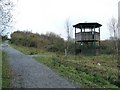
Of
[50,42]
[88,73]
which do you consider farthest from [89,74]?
[50,42]

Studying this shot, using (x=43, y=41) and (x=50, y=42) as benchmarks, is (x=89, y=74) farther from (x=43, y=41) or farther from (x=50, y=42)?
(x=43, y=41)

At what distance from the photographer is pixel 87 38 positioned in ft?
123

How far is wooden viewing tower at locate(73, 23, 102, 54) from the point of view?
37.3 metres

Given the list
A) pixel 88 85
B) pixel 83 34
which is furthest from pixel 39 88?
pixel 83 34

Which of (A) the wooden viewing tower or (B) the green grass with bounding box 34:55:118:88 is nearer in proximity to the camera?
(B) the green grass with bounding box 34:55:118:88

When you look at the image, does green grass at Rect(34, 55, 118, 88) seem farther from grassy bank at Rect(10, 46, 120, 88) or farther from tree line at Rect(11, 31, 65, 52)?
tree line at Rect(11, 31, 65, 52)

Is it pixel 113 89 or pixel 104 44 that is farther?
pixel 104 44

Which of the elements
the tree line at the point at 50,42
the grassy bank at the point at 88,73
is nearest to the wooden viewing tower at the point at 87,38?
the tree line at the point at 50,42

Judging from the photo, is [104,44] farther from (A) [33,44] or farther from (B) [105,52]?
(A) [33,44]

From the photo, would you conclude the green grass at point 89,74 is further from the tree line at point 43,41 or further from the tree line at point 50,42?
the tree line at point 43,41

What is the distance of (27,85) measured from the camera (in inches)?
431

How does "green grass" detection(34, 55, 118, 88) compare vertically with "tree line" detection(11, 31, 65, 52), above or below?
below

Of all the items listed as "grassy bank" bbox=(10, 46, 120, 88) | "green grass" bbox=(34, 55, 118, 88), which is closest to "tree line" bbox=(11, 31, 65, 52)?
"grassy bank" bbox=(10, 46, 120, 88)

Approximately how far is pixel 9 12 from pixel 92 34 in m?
23.1
